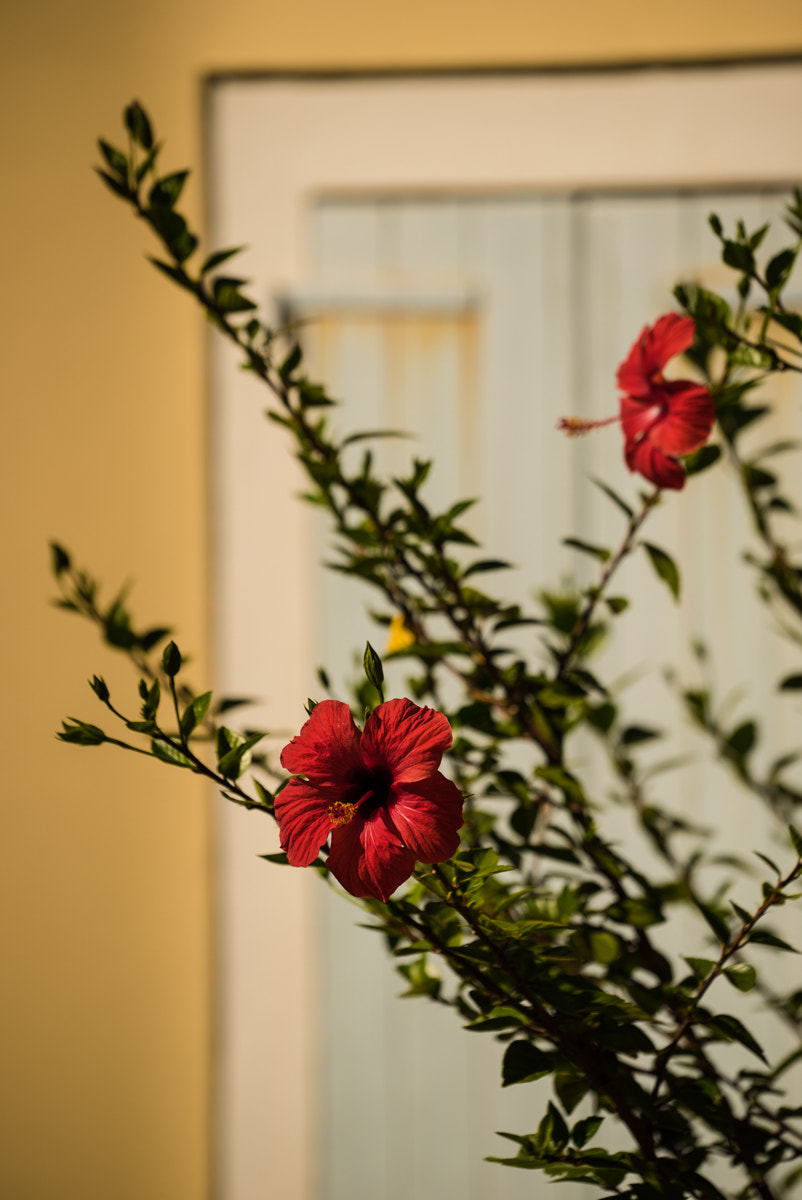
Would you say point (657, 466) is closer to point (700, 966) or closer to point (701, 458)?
point (701, 458)

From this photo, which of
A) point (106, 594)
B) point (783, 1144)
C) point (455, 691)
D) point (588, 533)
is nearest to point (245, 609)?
point (106, 594)

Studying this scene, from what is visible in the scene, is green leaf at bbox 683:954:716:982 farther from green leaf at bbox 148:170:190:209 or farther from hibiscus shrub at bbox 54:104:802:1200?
green leaf at bbox 148:170:190:209

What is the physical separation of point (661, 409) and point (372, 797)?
0.22m

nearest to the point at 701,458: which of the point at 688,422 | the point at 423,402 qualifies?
the point at 688,422

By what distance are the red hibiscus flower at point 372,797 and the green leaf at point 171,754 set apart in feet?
0.14

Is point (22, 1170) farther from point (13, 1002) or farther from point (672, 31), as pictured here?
point (672, 31)

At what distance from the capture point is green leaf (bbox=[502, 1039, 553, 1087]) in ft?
1.00

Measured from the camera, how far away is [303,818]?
27 cm

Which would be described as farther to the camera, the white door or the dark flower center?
the white door

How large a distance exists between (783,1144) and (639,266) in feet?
3.72

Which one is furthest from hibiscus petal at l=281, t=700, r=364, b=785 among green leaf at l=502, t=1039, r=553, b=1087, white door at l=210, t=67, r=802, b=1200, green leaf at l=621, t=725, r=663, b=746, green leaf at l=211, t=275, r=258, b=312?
white door at l=210, t=67, r=802, b=1200

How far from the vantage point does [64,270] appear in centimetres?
122

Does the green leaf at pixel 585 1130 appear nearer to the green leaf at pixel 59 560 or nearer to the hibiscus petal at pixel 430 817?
the hibiscus petal at pixel 430 817

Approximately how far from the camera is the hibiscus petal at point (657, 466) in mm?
371
